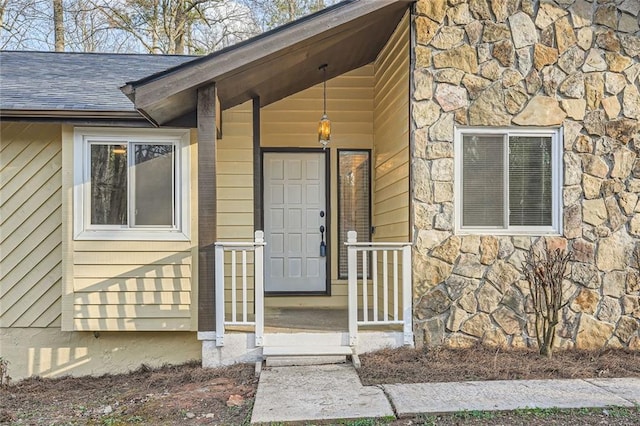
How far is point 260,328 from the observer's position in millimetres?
4727

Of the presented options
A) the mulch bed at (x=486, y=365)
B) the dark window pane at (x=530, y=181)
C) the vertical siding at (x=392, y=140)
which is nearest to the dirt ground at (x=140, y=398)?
the mulch bed at (x=486, y=365)

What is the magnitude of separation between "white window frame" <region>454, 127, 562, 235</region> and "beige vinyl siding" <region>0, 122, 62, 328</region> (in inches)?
154

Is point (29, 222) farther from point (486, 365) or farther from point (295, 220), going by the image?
point (486, 365)

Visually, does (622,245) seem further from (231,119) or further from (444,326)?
(231,119)

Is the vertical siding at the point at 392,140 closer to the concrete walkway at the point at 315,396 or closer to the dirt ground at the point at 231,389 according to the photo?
the dirt ground at the point at 231,389

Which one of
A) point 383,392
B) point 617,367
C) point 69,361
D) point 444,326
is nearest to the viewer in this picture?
point 383,392

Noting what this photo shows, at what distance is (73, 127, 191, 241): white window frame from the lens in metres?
5.05

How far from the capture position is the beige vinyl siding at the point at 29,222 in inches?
204

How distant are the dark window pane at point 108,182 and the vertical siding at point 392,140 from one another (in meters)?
2.74

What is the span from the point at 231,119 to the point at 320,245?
6.56 feet

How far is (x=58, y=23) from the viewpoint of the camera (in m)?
12.9

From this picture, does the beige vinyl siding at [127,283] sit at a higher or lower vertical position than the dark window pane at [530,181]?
lower

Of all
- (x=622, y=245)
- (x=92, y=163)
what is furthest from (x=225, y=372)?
(x=622, y=245)

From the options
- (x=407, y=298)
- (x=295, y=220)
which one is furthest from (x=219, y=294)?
(x=295, y=220)
